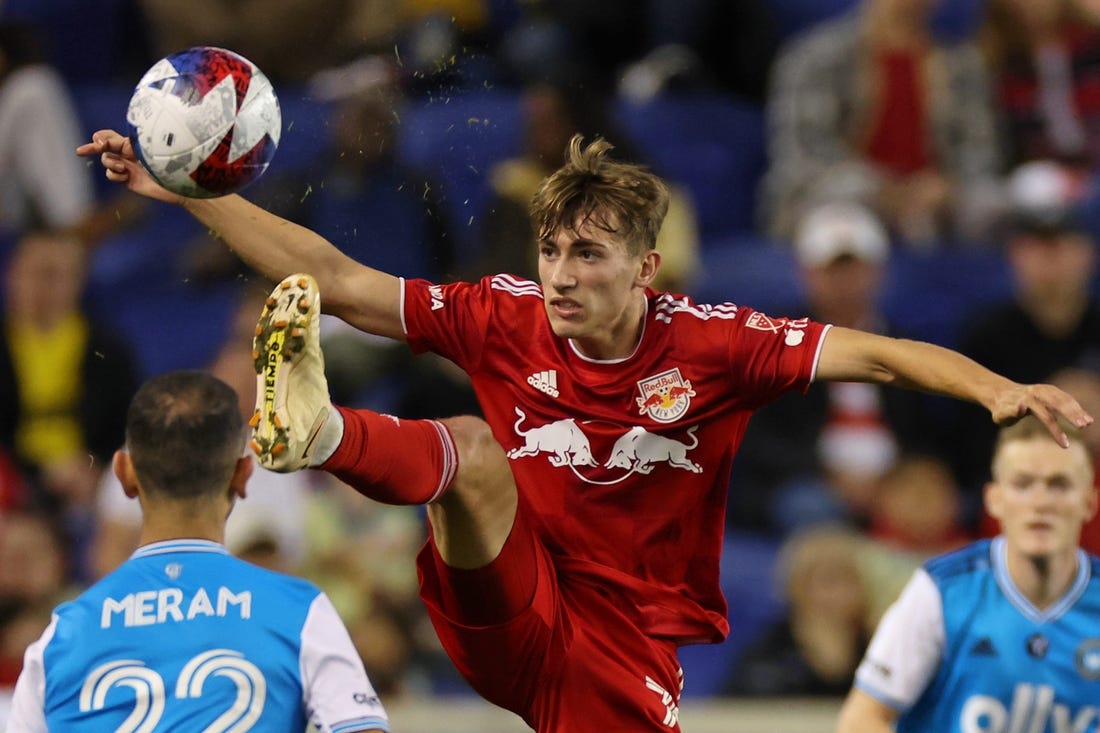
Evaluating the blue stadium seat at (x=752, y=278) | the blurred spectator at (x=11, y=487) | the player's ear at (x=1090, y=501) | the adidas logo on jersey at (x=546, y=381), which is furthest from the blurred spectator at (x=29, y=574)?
the player's ear at (x=1090, y=501)

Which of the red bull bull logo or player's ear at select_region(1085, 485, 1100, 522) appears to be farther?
player's ear at select_region(1085, 485, 1100, 522)

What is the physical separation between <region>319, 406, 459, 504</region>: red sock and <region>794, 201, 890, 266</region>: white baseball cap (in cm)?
512

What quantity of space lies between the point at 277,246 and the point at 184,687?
1510mm

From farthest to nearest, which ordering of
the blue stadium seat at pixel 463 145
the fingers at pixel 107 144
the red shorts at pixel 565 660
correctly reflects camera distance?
the blue stadium seat at pixel 463 145 → the red shorts at pixel 565 660 → the fingers at pixel 107 144

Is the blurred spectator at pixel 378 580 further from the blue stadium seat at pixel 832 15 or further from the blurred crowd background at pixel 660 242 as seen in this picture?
the blue stadium seat at pixel 832 15

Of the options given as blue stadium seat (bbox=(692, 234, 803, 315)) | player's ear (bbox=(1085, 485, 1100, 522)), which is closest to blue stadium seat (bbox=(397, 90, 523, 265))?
blue stadium seat (bbox=(692, 234, 803, 315))

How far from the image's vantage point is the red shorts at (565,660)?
18.4 feet

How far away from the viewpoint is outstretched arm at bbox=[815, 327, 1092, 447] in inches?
189

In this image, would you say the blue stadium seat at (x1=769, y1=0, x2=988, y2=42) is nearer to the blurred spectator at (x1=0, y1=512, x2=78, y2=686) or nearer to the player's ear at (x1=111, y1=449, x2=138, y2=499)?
the blurred spectator at (x1=0, y1=512, x2=78, y2=686)

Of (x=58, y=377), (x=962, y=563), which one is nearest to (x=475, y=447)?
(x=962, y=563)

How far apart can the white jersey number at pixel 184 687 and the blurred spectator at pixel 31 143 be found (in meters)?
6.56

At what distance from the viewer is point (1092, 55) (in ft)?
36.7

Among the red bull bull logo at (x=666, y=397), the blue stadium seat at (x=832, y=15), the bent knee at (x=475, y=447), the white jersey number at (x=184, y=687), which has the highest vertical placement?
the blue stadium seat at (x=832, y=15)

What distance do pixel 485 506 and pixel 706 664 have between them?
12.5 ft
